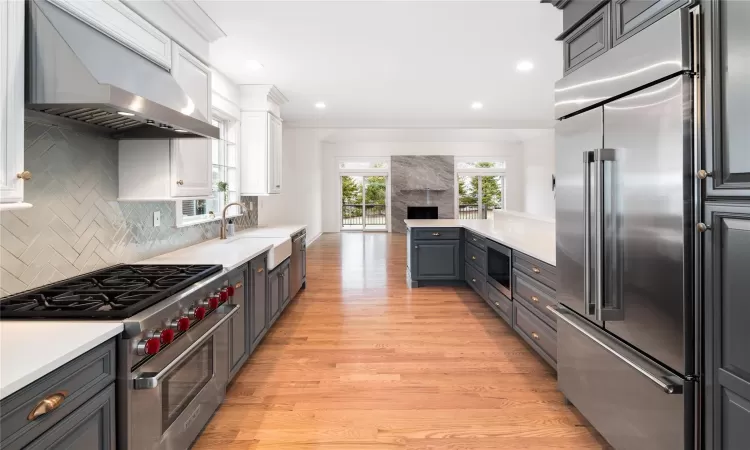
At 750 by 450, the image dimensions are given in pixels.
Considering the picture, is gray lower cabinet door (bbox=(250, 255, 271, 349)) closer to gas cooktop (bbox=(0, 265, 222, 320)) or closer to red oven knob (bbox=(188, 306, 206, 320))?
gas cooktop (bbox=(0, 265, 222, 320))

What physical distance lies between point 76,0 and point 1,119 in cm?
73

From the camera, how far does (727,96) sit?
1.28 meters

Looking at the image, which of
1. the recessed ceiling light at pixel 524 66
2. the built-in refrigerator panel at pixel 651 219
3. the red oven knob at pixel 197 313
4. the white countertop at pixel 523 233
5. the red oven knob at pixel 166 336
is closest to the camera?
the built-in refrigerator panel at pixel 651 219

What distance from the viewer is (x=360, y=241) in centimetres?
1091

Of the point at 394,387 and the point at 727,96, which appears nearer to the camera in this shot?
the point at 727,96

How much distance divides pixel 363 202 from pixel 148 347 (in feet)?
40.5

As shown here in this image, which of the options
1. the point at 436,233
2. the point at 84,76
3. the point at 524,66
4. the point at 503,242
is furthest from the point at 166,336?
the point at 524,66

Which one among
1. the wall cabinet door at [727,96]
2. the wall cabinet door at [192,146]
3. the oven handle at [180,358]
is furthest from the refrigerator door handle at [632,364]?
the wall cabinet door at [192,146]

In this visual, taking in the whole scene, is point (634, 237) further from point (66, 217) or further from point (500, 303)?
point (66, 217)

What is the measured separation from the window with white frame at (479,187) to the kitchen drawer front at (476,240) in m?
8.71

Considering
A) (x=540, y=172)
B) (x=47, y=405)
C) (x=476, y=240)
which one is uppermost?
(x=540, y=172)

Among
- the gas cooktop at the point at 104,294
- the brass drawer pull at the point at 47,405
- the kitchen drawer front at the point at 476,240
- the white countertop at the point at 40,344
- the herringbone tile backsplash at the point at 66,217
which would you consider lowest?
the brass drawer pull at the point at 47,405

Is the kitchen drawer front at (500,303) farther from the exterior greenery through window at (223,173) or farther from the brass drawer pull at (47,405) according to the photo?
the brass drawer pull at (47,405)

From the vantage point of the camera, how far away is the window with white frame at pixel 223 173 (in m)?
4.09
